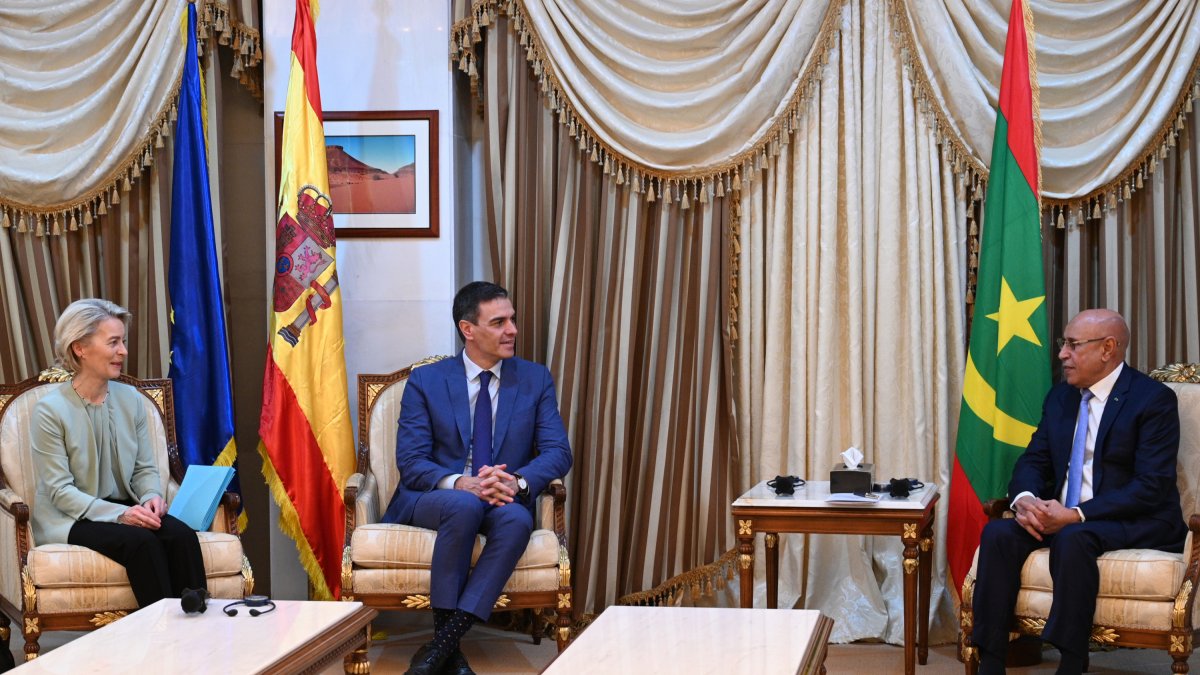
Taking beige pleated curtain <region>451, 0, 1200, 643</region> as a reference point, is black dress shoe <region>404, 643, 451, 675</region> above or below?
below

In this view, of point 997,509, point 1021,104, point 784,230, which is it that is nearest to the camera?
point 997,509

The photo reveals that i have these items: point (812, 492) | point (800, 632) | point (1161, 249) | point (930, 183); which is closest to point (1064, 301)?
point (1161, 249)

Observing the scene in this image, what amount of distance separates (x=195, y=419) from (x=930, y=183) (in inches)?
117

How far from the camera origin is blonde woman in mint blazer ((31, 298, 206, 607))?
157 inches

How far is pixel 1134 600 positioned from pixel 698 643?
1.44 meters

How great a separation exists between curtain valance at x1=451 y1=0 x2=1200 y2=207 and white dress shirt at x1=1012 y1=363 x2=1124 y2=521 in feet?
Result: 2.91

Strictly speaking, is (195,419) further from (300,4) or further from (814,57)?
(814,57)

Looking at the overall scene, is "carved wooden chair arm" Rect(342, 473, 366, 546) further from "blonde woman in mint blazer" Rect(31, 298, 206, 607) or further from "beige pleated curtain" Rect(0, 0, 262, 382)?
"beige pleated curtain" Rect(0, 0, 262, 382)

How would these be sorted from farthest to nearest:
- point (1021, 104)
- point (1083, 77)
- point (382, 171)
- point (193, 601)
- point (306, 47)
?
point (382, 171) → point (306, 47) → point (1083, 77) → point (1021, 104) → point (193, 601)

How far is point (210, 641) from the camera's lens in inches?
121

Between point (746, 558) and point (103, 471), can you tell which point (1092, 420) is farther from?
point (103, 471)

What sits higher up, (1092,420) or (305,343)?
(305,343)

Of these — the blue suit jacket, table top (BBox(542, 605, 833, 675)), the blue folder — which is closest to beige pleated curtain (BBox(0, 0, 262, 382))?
the blue folder

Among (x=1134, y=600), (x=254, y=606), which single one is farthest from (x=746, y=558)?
(x=254, y=606)
